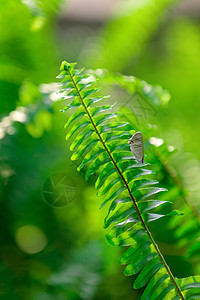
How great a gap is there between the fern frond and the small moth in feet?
0.04

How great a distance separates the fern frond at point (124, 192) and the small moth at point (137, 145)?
0.01m

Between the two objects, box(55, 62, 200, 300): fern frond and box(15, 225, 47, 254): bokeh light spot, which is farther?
box(15, 225, 47, 254): bokeh light spot

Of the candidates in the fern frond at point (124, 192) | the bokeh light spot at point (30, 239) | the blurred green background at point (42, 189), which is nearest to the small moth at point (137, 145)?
the fern frond at point (124, 192)

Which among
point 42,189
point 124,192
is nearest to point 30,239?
point 42,189

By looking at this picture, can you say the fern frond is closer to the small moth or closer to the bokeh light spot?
Result: the small moth

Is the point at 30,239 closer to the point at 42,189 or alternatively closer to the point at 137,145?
the point at 42,189

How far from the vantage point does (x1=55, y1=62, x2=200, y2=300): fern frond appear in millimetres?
502

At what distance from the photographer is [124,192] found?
518 millimetres

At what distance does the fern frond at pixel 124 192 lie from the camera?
0.50 meters

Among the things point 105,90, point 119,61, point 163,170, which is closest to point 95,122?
point 163,170

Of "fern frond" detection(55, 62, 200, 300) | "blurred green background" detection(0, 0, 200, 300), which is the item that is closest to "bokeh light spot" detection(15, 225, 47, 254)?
"blurred green background" detection(0, 0, 200, 300)

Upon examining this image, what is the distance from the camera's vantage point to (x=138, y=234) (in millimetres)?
503

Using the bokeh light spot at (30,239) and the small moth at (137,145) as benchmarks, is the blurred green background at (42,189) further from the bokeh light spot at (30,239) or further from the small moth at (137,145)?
the small moth at (137,145)

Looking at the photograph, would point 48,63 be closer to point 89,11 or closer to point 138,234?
point 138,234
